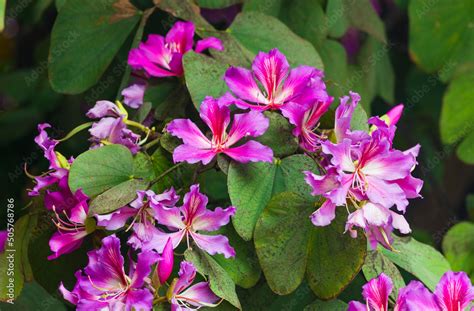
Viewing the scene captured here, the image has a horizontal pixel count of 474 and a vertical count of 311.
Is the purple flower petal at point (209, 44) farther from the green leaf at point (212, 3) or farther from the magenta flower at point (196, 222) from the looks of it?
the magenta flower at point (196, 222)

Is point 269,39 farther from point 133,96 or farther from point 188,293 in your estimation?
point 188,293

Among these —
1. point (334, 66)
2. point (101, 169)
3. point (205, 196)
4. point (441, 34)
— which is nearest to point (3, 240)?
point (101, 169)

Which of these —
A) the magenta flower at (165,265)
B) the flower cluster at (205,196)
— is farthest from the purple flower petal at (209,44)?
the magenta flower at (165,265)

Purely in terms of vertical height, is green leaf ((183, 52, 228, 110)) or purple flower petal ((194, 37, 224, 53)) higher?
green leaf ((183, 52, 228, 110))

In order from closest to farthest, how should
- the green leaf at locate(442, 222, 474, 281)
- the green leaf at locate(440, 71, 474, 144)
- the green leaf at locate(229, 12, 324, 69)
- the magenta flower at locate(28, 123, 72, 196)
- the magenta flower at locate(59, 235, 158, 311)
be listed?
the magenta flower at locate(59, 235, 158, 311), the magenta flower at locate(28, 123, 72, 196), the green leaf at locate(229, 12, 324, 69), the green leaf at locate(442, 222, 474, 281), the green leaf at locate(440, 71, 474, 144)

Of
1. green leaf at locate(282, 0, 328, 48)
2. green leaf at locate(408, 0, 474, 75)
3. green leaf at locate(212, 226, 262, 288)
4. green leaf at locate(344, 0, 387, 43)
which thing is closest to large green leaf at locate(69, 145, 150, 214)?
green leaf at locate(212, 226, 262, 288)

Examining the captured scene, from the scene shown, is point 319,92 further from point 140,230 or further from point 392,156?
point 140,230

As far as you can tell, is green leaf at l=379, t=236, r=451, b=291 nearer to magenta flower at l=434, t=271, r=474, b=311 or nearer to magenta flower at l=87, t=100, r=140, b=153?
magenta flower at l=434, t=271, r=474, b=311
